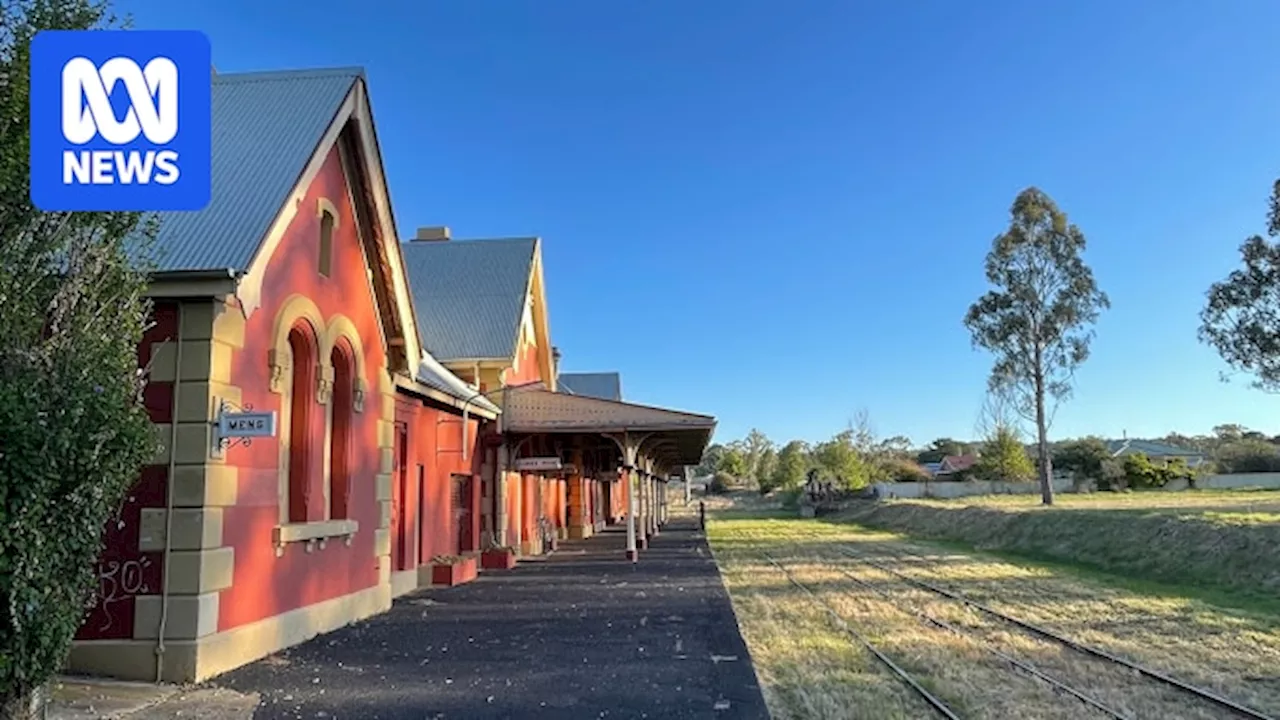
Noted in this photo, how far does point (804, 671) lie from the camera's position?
30.1 feet

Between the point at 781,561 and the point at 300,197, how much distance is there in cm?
1651

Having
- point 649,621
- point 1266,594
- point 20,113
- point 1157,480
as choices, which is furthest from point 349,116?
point 1157,480

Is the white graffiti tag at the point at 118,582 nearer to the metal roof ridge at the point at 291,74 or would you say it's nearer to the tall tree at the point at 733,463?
the metal roof ridge at the point at 291,74

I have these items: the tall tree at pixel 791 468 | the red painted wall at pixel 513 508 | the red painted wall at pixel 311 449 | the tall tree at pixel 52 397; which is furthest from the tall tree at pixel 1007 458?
the tall tree at pixel 52 397

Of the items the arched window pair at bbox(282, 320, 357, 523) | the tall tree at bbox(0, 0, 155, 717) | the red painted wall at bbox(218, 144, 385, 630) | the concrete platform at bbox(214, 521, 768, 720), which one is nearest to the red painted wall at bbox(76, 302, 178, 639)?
the red painted wall at bbox(218, 144, 385, 630)

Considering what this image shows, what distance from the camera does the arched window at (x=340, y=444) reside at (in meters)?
12.1

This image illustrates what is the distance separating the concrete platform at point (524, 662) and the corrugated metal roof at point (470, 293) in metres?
9.16

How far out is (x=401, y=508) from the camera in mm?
16828

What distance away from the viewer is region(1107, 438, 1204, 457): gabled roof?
10162 cm

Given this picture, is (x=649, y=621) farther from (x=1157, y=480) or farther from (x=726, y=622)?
(x=1157, y=480)

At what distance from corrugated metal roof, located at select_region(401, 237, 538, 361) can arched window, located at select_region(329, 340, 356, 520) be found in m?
11.0

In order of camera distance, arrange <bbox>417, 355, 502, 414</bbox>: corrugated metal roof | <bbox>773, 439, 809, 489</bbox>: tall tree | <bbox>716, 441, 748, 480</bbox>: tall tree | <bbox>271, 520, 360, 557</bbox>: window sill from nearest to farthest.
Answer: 1. <bbox>271, 520, 360, 557</bbox>: window sill
2. <bbox>417, 355, 502, 414</bbox>: corrugated metal roof
3. <bbox>773, 439, 809, 489</bbox>: tall tree
4. <bbox>716, 441, 748, 480</bbox>: tall tree

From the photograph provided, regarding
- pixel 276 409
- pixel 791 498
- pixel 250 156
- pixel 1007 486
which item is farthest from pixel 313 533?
pixel 791 498

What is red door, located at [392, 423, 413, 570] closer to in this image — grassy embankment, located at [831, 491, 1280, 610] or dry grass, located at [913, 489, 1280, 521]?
grassy embankment, located at [831, 491, 1280, 610]
